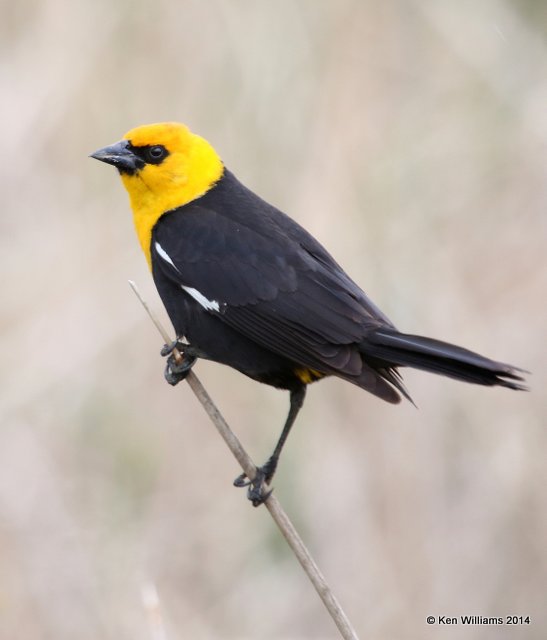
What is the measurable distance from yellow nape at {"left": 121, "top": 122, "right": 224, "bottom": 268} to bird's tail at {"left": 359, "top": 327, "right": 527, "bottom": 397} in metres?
0.79

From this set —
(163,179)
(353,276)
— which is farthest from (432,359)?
(353,276)

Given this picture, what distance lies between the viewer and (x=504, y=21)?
Answer: 3.89m

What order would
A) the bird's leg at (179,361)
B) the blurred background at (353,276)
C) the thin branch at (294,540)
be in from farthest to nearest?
the blurred background at (353,276)
the bird's leg at (179,361)
the thin branch at (294,540)

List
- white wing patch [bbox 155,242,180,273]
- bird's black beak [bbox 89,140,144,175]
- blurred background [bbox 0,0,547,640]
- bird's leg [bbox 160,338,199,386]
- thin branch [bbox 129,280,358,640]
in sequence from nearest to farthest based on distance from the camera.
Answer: thin branch [bbox 129,280,358,640], bird's leg [bbox 160,338,199,386], white wing patch [bbox 155,242,180,273], bird's black beak [bbox 89,140,144,175], blurred background [bbox 0,0,547,640]

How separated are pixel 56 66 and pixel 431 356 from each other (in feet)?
6.60

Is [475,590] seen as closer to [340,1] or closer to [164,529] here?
[164,529]

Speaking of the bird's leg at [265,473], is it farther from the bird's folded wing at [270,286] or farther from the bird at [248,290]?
the bird's folded wing at [270,286]

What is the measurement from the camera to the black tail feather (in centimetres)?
251

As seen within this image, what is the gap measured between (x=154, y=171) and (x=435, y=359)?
45.0 inches

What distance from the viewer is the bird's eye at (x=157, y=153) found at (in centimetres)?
334

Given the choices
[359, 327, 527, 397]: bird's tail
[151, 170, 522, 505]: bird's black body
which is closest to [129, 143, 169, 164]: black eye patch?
[151, 170, 522, 505]: bird's black body

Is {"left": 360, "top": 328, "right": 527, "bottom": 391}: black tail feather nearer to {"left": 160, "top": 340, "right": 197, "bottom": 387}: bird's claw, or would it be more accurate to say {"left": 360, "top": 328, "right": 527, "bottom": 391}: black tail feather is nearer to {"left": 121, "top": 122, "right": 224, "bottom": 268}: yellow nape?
{"left": 160, "top": 340, "right": 197, "bottom": 387}: bird's claw

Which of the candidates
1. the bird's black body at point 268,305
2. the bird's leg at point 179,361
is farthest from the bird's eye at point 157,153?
the bird's leg at point 179,361

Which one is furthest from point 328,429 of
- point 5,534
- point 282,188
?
point 5,534
